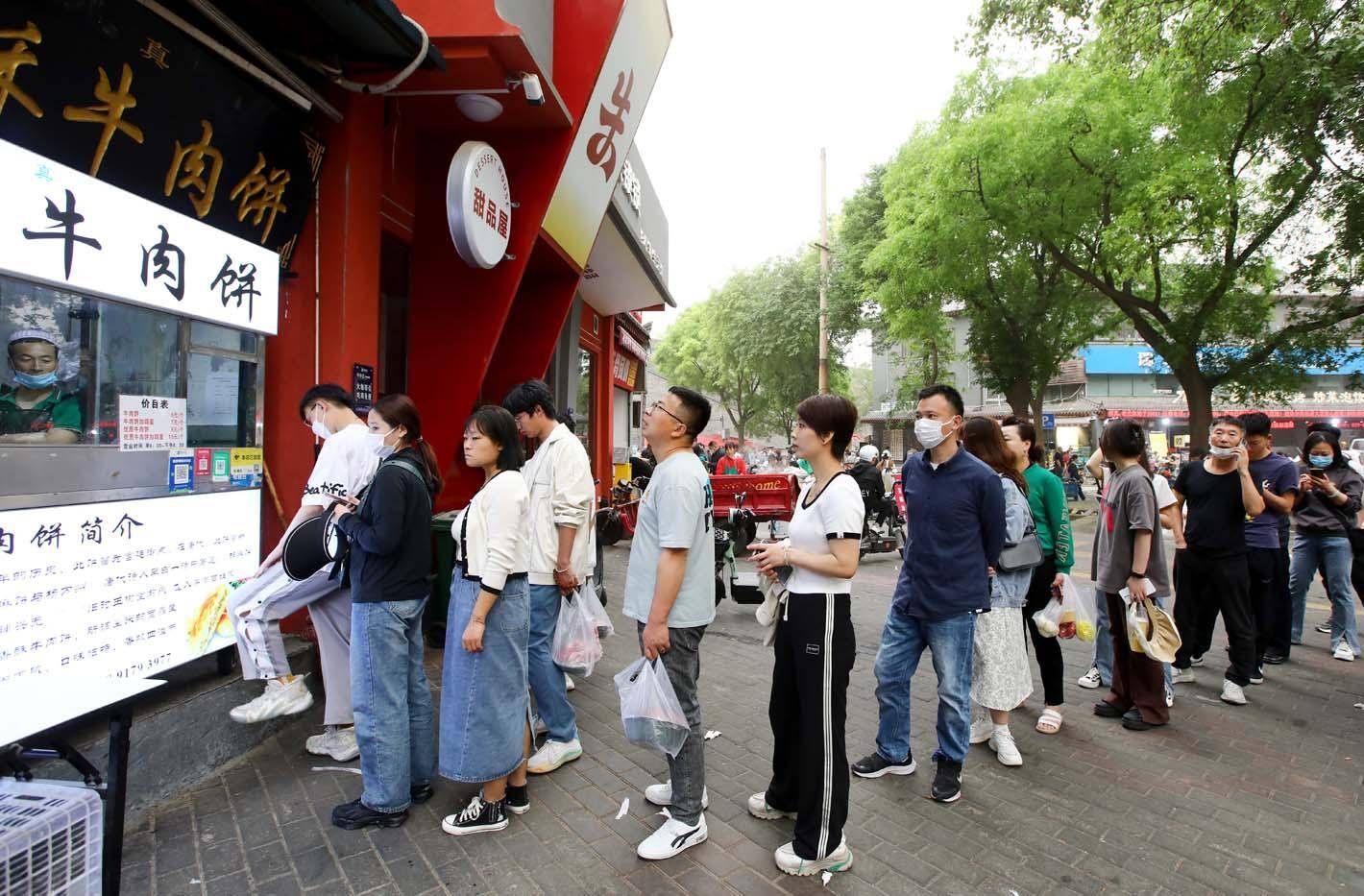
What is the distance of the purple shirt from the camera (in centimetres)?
501

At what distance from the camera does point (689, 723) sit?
2689 mm

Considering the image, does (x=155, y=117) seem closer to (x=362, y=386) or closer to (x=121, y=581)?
(x=362, y=386)

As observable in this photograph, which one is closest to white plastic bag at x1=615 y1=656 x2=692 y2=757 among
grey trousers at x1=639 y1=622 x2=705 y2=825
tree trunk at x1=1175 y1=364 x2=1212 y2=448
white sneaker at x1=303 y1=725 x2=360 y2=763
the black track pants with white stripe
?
grey trousers at x1=639 y1=622 x2=705 y2=825

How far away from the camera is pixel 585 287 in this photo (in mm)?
11352

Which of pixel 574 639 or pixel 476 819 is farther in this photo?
pixel 574 639

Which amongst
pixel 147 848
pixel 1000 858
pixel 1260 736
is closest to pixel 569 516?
pixel 147 848

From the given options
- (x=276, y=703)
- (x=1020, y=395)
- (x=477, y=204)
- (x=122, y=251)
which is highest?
(x=477, y=204)

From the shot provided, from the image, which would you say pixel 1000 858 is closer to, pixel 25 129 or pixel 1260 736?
pixel 1260 736

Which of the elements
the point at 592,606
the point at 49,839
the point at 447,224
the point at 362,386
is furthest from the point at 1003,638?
the point at 447,224

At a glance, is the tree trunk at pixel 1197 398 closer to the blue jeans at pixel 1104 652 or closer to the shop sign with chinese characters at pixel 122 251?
the blue jeans at pixel 1104 652

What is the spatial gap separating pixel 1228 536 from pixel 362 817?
5.30m

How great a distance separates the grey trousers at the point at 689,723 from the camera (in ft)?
8.82

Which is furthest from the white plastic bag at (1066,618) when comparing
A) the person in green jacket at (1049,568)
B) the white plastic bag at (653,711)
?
the white plastic bag at (653,711)

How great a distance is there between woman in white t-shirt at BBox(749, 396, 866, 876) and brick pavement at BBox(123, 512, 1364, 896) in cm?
19
